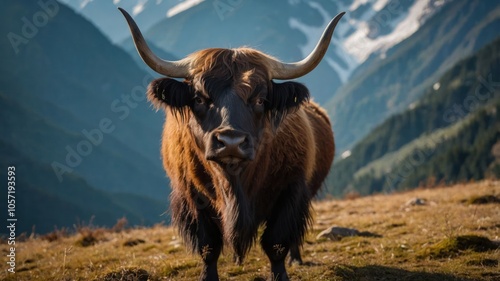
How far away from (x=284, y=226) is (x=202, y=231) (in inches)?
48.8

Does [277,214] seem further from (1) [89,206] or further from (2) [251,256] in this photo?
(1) [89,206]

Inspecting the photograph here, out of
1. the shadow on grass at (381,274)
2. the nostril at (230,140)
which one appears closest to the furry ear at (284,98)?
the nostril at (230,140)

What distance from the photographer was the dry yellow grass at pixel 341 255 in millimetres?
6953

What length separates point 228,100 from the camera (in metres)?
6.07

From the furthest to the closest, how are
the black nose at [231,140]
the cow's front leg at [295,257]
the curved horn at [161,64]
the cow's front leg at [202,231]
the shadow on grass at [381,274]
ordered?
the cow's front leg at [295,257] < the cow's front leg at [202,231] < the curved horn at [161,64] < the shadow on grass at [381,274] < the black nose at [231,140]

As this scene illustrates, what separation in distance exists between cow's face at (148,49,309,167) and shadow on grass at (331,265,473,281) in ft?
7.42

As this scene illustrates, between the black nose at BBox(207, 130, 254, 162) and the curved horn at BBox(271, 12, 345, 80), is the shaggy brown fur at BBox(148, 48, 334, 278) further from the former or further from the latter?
the black nose at BBox(207, 130, 254, 162)

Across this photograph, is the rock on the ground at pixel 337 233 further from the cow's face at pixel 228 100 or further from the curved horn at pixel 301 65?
the curved horn at pixel 301 65

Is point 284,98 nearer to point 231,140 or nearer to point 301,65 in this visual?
point 301,65

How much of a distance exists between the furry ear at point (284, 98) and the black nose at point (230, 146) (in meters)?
1.17

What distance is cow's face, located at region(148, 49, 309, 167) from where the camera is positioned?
570 centimetres

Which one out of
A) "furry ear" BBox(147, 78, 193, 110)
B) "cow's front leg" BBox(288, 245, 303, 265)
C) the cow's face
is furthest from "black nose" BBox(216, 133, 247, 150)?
"cow's front leg" BBox(288, 245, 303, 265)

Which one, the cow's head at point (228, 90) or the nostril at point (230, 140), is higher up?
the cow's head at point (228, 90)

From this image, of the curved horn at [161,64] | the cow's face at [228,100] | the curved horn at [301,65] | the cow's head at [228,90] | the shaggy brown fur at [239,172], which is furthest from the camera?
the curved horn at [301,65]
